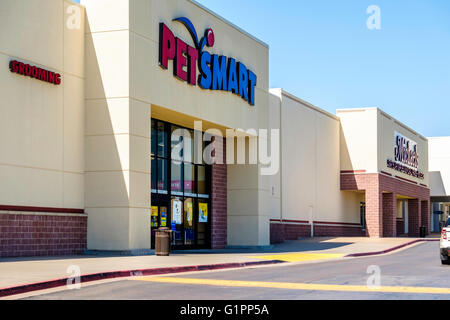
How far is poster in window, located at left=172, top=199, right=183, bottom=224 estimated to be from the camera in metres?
29.4

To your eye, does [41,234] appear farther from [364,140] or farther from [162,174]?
[364,140]

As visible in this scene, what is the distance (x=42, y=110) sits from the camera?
73.7 feet

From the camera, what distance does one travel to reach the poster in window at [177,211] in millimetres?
29422

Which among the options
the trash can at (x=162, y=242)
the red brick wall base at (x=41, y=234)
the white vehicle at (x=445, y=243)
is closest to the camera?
the white vehicle at (x=445, y=243)

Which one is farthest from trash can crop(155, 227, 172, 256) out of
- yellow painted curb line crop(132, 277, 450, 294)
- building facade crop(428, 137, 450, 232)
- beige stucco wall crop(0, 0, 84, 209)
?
building facade crop(428, 137, 450, 232)

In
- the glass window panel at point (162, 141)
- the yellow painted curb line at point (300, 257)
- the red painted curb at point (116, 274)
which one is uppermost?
the glass window panel at point (162, 141)

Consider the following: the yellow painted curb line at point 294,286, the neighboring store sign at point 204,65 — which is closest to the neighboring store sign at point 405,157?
the neighboring store sign at point 204,65

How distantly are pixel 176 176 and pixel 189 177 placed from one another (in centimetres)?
126

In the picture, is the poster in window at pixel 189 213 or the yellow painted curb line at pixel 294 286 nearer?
the yellow painted curb line at pixel 294 286

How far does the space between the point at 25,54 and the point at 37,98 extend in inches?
57.9

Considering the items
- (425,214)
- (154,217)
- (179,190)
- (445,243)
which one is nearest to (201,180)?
(179,190)

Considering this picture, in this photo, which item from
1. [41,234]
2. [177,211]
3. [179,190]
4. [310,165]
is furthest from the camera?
[310,165]

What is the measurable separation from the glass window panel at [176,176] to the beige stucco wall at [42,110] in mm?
5865

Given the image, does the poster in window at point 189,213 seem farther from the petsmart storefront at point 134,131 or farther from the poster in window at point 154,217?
the poster in window at point 154,217
